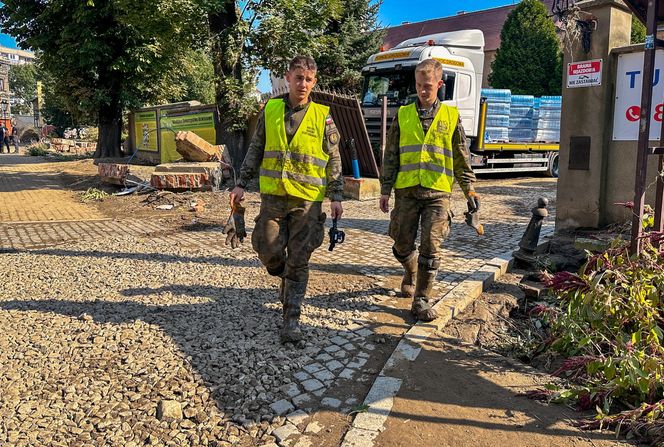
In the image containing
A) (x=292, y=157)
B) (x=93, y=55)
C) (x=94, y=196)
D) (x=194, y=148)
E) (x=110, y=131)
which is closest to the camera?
(x=292, y=157)

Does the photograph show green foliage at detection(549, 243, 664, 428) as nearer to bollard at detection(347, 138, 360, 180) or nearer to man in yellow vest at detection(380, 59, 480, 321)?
man in yellow vest at detection(380, 59, 480, 321)

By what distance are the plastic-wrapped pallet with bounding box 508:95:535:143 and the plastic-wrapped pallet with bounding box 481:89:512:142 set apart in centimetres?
38

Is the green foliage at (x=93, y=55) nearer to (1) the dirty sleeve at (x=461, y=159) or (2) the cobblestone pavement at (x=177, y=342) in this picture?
(2) the cobblestone pavement at (x=177, y=342)

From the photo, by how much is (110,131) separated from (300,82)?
2139 centimetres

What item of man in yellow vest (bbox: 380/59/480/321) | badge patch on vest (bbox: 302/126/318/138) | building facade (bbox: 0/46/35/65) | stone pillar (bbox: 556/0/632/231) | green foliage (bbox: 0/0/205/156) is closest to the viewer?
badge patch on vest (bbox: 302/126/318/138)

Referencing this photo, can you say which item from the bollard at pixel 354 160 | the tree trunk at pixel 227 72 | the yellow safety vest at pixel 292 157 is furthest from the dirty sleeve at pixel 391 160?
the tree trunk at pixel 227 72

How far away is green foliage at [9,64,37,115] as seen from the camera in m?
95.7

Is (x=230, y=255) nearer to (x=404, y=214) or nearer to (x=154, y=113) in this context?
(x=404, y=214)

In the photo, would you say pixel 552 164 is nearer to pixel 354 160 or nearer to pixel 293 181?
pixel 354 160

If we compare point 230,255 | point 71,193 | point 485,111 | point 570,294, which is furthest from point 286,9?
point 570,294

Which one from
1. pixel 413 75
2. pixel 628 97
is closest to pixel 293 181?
pixel 628 97

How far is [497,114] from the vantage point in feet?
52.4

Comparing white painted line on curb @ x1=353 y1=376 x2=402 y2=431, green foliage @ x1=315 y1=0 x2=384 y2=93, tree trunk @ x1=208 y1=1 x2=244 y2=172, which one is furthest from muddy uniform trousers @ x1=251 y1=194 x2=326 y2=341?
green foliage @ x1=315 y1=0 x2=384 y2=93

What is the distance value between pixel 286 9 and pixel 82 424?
39.7ft
